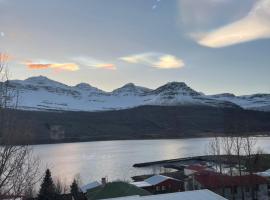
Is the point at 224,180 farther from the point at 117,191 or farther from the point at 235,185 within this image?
the point at 117,191

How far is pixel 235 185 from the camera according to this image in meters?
33.3

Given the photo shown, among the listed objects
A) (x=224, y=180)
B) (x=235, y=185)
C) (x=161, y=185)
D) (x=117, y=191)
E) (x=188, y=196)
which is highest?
(x=188, y=196)

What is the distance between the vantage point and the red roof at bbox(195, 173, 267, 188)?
108ft

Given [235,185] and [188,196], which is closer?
[188,196]

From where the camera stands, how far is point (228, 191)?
33.2 metres

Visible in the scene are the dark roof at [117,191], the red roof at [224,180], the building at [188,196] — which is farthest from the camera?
the red roof at [224,180]

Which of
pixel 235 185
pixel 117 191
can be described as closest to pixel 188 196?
pixel 117 191

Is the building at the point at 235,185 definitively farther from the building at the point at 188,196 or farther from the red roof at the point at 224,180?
the building at the point at 188,196

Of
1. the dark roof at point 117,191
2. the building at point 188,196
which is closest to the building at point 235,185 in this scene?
the dark roof at point 117,191

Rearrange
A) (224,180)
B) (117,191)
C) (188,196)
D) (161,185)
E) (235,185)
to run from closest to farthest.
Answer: (188,196) < (117,191) < (235,185) < (224,180) < (161,185)

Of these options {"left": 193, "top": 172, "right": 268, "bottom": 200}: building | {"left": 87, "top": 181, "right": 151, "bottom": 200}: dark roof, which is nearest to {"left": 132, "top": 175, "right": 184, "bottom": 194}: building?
{"left": 193, "top": 172, "right": 268, "bottom": 200}: building

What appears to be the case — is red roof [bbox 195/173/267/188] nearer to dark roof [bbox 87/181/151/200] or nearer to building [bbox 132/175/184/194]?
building [bbox 132/175/184/194]

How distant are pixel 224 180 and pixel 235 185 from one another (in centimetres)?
97

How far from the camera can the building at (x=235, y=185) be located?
33.0 meters
